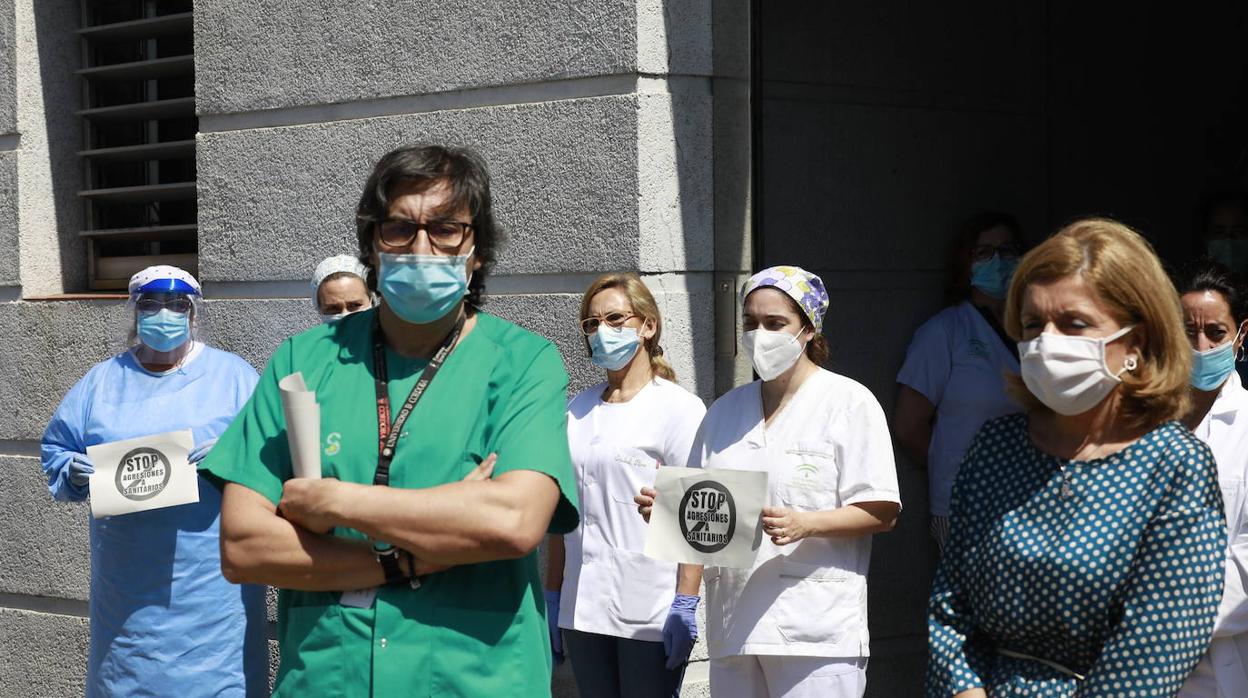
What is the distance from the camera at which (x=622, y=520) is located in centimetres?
511

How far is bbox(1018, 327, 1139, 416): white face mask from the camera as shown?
298cm

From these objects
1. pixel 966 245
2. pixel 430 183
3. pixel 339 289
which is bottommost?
pixel 339 289

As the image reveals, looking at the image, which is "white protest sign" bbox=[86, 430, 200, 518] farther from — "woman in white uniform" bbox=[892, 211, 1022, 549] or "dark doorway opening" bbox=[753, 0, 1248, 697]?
"woman in white uniform" bbox=[892, 211, 1022, 549]

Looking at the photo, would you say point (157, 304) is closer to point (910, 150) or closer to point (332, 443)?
point (332, 443)

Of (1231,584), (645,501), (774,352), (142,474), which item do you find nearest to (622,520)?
(645,501)

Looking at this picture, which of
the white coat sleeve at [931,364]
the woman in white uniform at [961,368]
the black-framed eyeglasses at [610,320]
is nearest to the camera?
the black-framed eyeglasses at [610,320]

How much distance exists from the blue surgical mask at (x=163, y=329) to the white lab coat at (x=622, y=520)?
1582 mm

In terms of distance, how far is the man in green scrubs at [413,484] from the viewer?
301 cm

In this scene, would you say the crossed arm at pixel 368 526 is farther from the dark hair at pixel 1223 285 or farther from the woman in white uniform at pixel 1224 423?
the dark hair at pixel 1223 285

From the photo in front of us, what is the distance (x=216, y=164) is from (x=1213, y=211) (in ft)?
14.7

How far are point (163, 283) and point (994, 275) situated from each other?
3.33 m

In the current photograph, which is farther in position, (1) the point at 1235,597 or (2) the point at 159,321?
(2) the point at 159,321

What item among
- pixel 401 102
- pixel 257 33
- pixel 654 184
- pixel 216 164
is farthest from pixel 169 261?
pixel 654 184

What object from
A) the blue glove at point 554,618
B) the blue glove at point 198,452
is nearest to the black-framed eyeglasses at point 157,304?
the blue glove at point 198,452
